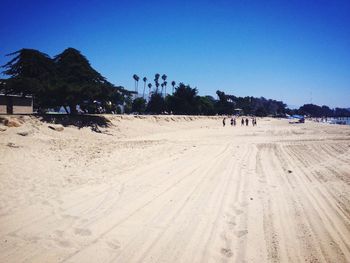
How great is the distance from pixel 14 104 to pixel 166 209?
31.4 m

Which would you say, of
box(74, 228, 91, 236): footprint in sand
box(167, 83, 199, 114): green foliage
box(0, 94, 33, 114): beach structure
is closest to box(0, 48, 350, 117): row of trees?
box(0, 94, 33, 114): beach structure

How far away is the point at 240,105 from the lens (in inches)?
5546

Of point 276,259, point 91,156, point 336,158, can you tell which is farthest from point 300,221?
point 336,158

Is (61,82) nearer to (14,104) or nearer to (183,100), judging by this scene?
(14,104)

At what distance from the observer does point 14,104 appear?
3191 cm

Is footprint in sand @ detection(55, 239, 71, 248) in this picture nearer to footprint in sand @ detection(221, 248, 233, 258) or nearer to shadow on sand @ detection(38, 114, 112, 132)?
footprint in sand @ detection(221, 248, 233, 258)

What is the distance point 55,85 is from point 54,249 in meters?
20.7

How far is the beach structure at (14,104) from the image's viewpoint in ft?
98.3

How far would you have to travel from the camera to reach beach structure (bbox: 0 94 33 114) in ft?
98.3

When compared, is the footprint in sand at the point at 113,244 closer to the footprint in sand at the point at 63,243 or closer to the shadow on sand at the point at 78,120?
the footprint in sand at the point at 63,243

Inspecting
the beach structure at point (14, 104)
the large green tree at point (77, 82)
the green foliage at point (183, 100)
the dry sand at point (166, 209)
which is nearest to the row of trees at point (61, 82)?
the large green tree at point (77, 82)

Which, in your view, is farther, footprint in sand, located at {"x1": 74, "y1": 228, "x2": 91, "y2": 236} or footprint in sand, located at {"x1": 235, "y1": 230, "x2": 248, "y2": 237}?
footprint in sand, located at {"x1": 235, "y1": 230, "x2": 248, "y2": 237}


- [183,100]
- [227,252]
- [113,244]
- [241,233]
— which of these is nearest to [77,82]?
[113,244]

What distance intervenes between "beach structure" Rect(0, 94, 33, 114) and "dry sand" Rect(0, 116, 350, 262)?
68.6ft
